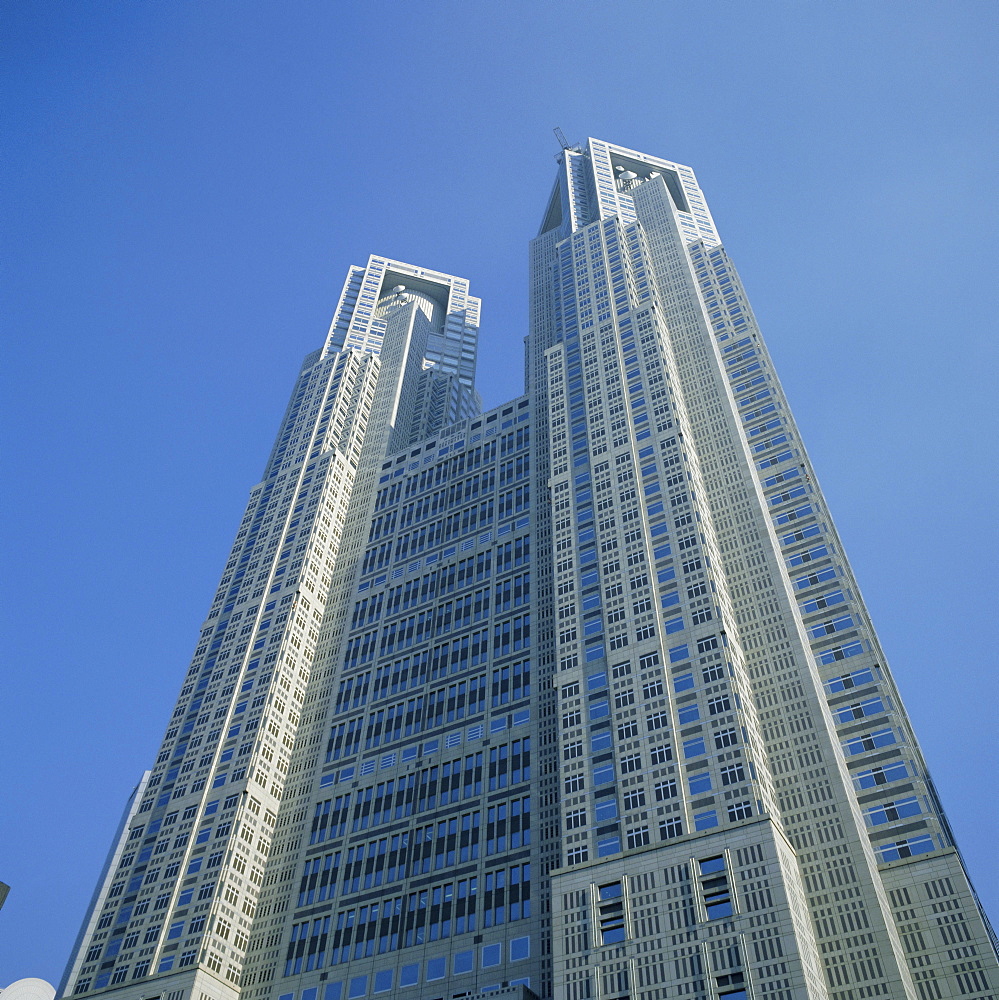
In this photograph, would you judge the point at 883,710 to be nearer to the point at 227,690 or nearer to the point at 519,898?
the point at 519,898

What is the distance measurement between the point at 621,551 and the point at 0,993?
452 ft

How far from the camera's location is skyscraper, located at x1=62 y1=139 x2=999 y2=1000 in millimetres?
73938

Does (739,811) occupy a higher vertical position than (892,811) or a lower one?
lower

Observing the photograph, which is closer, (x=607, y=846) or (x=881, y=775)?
(x=607, y=846)

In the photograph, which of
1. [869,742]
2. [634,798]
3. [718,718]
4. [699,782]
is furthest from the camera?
[869,742]

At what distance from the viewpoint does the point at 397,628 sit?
122 m

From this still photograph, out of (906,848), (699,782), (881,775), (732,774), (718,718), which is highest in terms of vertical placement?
(718,718)

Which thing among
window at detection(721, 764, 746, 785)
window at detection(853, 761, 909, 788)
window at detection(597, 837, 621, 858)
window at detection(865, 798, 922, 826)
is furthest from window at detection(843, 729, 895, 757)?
window at detection(597, 837, 621, 858)

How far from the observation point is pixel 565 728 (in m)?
90.2

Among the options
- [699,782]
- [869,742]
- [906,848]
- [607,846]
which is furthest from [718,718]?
[906,848]

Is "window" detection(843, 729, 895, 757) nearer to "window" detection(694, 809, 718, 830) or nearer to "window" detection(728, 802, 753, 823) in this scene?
"window" detection(728, 802, 753, 823)

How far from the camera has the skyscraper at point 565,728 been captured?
73938mm

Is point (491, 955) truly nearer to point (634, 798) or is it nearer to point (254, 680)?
point (634, 798)

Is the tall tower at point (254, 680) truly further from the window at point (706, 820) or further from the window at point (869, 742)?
the window at point (869, 742)
